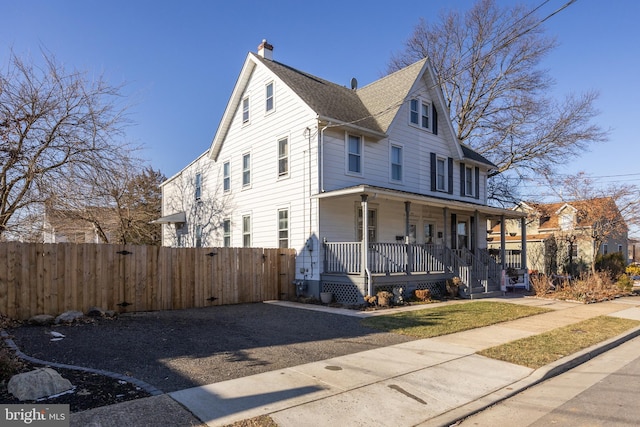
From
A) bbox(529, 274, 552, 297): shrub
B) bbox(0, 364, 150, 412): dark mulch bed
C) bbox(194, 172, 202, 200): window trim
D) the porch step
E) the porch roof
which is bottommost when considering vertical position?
the porch step

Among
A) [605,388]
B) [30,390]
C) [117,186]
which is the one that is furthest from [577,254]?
[30,390]

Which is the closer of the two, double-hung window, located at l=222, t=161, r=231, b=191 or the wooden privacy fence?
the wooden privacy fence

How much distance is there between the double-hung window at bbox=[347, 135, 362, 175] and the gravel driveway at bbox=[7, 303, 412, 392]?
6.33 m

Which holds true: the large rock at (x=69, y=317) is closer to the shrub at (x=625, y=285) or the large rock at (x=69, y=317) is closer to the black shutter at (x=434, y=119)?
the black shutter at (x=434, y=119)

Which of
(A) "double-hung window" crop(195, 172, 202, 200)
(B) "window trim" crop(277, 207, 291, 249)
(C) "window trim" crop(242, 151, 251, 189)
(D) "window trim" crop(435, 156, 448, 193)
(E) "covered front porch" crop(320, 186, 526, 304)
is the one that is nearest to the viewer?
(E) "covered front porch" crop(320, 186, 526, 304)

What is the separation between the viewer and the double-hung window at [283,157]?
1603cm

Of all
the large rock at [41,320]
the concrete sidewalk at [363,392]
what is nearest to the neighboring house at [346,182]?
the concrete sidewalk at [363,392]

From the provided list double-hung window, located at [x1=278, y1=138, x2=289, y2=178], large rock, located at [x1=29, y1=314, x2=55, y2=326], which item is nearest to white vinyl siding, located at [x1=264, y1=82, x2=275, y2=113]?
double-hung window, located at [x1=278, y1=138, x2=289, y2=178]

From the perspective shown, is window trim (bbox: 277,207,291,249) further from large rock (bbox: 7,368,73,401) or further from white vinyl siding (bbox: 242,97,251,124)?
large rock (bbox: 7,368,73,401)

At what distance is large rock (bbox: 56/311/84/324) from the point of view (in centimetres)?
930

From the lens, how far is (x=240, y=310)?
12297 millimetres

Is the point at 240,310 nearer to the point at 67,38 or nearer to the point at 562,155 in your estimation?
the point at 67,38

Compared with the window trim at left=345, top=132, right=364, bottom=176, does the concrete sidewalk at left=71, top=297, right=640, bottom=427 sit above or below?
below

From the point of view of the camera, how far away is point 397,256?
47.4 ft
